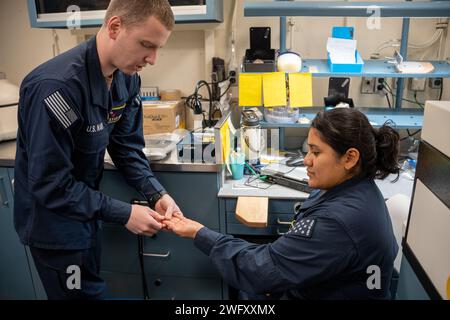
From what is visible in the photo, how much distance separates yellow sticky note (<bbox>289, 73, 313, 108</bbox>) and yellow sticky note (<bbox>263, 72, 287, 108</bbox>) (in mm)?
42

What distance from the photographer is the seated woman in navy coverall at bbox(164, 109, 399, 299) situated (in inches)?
Answer: 38.5

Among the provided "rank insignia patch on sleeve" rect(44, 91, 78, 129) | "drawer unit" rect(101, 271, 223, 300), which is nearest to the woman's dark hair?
"rank insignia patch on sleeve" rect(44, 91, 78, 129)

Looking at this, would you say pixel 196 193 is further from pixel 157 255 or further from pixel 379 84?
pixel 379 84

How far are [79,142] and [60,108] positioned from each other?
7.3 inches

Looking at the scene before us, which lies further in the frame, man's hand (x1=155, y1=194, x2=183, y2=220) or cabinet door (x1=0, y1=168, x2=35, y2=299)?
cabinet door (x1=0, y1=168, x2=35, y2=299)

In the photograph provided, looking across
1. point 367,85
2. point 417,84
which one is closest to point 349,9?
point 367,85

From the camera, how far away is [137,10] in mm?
1107

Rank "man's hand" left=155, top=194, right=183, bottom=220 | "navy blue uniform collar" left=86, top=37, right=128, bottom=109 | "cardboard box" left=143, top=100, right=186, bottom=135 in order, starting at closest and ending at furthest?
"navy blue uniform collar" left=86, top=37, right=128, bottom=109, "man's hand" left=155, top=194, right=183, bottom=220, "cardboard box" left=143, top=100, right=186, bottom=135

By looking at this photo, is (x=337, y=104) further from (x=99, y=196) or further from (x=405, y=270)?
(x=99, y=196)

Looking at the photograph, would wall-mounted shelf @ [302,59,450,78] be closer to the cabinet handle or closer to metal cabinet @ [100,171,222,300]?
metal cabinet @ [100,171,222,300]

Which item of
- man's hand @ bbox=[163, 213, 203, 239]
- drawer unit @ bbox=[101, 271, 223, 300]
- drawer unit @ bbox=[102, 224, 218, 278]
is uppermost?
man's hand @ bbox=[163, 213, 203, 239]

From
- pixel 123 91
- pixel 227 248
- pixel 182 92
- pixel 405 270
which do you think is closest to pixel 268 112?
pixel 182 92

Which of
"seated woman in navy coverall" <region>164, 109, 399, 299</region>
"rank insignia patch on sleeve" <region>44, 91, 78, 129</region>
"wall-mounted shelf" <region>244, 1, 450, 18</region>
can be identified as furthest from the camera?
"wall-mounted shelf" <region>244, 1, 450, 18</region>

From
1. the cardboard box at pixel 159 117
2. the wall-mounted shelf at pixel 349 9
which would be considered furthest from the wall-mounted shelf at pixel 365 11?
the cardboard box at pixel 159 117
